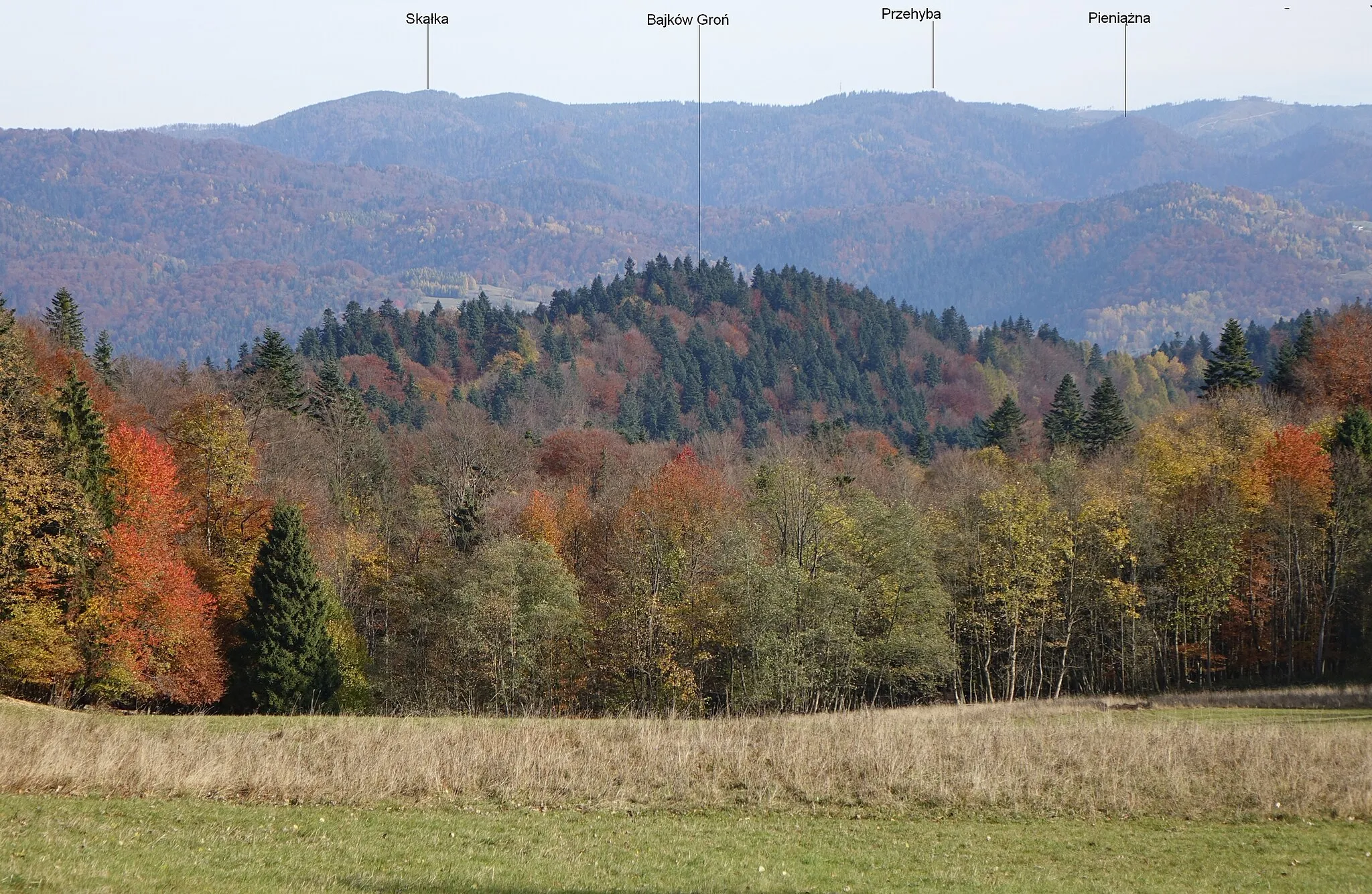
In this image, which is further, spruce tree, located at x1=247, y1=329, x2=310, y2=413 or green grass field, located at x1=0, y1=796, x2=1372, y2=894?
spruce tree, located at x1=247, y1=329, x2=310, y2=413

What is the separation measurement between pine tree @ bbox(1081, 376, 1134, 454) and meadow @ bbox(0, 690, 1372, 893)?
58810 mm

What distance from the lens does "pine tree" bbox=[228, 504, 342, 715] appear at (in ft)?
162

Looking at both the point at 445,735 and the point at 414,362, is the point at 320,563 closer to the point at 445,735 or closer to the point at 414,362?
the point at 445,735

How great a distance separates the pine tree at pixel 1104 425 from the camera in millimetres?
88706

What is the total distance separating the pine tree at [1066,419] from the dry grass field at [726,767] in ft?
211

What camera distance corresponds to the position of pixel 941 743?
2745 cm

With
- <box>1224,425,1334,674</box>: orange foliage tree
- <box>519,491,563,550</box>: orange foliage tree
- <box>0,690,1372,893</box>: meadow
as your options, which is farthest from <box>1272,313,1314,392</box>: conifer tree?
<box>0,690,1372,893</box>: meadow

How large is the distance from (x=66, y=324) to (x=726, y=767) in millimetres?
72278

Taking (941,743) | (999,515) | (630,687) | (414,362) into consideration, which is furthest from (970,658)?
(414,362)

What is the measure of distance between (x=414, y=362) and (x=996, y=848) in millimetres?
163554

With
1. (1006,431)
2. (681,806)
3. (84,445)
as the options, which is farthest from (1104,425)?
(681,806)

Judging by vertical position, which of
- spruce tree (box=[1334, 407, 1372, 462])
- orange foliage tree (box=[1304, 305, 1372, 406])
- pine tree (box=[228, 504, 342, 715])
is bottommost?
pine tree (box=[228, 504, 342, 715])

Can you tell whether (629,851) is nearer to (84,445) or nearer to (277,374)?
(84,445)

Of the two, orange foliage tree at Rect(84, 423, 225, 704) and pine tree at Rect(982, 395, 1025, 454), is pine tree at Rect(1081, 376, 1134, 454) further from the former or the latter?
orange foliage tree at Rect(84, 423, 225, 704)
